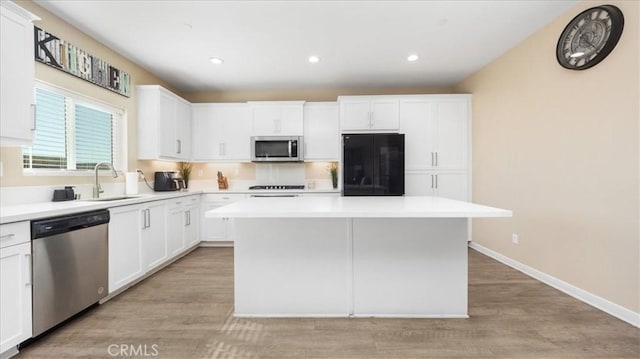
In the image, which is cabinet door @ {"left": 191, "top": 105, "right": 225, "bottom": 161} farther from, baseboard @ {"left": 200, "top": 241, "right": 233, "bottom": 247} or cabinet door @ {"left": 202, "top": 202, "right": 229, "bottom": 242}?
baseboard @ {"left": 200, "top": 241, "right": 233, "bottom": 247}

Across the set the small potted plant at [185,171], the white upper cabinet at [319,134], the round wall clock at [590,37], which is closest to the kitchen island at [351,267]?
the round wall clock at [590,37]

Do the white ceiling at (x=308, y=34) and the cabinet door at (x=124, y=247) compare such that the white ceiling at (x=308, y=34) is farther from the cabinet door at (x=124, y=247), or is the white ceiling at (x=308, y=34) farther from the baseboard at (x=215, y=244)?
the baseboard at (x=215, y=244)

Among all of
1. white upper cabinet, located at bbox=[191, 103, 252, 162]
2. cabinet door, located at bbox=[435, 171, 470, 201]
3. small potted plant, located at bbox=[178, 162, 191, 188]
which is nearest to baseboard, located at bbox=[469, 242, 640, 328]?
cabinet door, located at bbox=[435, 171, 470, 201]

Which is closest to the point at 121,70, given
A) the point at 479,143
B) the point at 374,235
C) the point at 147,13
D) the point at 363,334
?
the point at 147,13

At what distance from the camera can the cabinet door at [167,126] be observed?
389cm

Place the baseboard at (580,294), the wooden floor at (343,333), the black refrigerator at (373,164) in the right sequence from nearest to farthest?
1. the wooden floor at (343,333)
2. the baseboard at (580,294)
3. the black refrigerator at (373,164)

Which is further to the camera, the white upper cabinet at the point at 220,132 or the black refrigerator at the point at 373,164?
the white upper cabinet at the point at 220,132

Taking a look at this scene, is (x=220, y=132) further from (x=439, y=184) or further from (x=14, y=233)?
(x=439, y=184)

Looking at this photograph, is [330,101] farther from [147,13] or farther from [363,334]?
[363,334]

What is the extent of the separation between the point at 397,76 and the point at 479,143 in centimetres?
155

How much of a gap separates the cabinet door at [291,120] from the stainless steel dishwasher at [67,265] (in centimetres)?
284

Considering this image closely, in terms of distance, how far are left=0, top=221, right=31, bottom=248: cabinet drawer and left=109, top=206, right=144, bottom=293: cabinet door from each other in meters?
0.69

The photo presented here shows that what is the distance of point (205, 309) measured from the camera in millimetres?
2404

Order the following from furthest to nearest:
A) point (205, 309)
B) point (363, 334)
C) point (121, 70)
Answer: point (121, 70)
point (205, 309)
point (363, 334)
